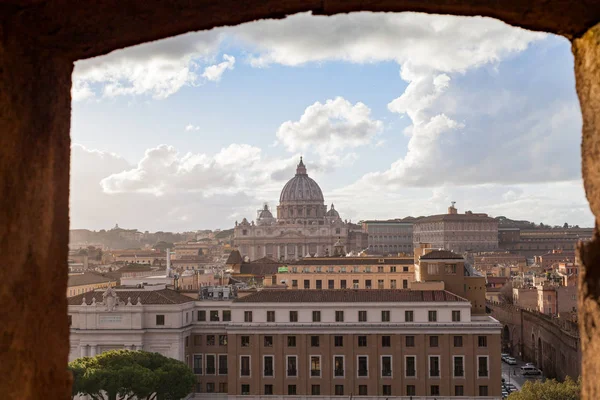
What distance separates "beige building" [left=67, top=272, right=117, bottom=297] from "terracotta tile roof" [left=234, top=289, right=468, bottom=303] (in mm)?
27673

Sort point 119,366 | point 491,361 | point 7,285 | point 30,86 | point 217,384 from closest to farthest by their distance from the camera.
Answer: point 7,285, point 30,86, point 119,366, point 491,361, point 217,384

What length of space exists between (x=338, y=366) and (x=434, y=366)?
3.76 metres

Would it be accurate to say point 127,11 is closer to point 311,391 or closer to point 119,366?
point 119,366

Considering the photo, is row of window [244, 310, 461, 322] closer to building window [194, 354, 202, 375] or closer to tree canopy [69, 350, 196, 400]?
building window [194, 354, 202, 375]

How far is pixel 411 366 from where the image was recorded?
1260 inches

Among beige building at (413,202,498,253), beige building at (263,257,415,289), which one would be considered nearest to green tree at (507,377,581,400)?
beige building at (263,257,415,289)

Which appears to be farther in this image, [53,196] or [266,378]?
[266,378]

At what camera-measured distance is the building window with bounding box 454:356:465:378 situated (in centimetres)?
3158

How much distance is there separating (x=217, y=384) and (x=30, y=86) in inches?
1291

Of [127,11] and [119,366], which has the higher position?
[127,11]

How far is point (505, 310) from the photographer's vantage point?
5650cm

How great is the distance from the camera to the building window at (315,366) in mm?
32156

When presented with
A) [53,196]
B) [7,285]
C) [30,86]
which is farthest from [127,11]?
[7,285]

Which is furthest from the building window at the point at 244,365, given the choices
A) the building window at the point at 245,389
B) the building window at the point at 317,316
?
the building window at the point at 317,316
